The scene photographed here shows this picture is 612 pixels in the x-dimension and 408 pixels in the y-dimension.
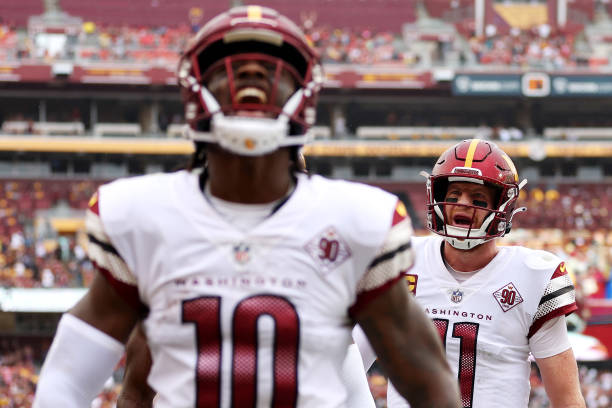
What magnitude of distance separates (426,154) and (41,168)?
11912 mm

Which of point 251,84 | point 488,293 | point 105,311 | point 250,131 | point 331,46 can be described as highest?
point 331,46

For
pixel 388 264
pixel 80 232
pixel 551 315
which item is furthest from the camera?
pixel 80 232

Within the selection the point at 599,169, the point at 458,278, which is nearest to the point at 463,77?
the point at 599,169

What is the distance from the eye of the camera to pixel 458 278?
411 centimetres

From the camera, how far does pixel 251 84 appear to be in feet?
7.30

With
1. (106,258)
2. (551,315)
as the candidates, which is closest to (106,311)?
(106,258)

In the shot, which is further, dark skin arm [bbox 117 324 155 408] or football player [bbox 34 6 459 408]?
Result: dark skin arm [bbox 117 324 155 408]

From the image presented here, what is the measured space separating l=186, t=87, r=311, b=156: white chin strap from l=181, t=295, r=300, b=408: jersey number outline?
0.35 m

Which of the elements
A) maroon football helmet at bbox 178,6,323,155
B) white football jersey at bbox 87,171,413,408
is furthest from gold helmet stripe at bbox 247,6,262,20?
white football jersey at bbox 87,171,413,408

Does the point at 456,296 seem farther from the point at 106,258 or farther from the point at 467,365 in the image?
the point at 106,258

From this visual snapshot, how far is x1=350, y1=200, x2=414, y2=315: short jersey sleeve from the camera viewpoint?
224 cm

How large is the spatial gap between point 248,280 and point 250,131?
1.15 ft

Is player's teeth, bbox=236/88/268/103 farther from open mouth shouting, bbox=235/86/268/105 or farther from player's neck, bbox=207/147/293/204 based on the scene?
player's neck, bbox=207/147/293/204

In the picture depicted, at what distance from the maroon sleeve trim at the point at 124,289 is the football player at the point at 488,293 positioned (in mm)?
1486
